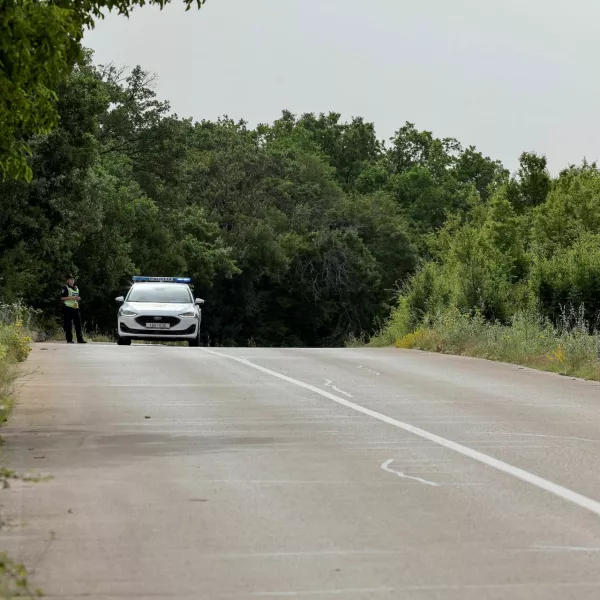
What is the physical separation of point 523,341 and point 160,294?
1186cm

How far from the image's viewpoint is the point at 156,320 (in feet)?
124

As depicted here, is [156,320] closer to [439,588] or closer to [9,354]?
[9,354]

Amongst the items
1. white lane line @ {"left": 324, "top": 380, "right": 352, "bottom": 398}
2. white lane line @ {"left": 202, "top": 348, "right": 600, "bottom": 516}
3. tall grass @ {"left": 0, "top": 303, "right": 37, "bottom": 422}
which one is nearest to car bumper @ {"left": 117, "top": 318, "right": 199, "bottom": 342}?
tall grass @ {"left": 0, "top": 303, "right": 37, "bottom": 422}

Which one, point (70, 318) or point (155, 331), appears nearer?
point (155, 331)

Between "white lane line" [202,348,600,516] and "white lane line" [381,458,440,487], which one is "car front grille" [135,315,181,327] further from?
"white lane line" [381,458,440,487]

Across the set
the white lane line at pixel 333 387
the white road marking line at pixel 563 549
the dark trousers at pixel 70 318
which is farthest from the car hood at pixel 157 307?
the white road marking line at pixel 563 549

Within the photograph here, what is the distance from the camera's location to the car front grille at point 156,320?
37.8 m

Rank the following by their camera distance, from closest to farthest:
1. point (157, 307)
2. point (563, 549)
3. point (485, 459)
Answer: point (563, 549) < point (485, 459) < point (157, 307)

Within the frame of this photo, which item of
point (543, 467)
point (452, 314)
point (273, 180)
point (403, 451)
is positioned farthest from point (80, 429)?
point (273, 180)

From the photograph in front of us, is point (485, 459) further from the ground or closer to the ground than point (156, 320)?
closer to the ground

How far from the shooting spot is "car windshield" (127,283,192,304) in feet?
127

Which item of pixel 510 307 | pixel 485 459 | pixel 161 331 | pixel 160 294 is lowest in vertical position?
pixel 485 459

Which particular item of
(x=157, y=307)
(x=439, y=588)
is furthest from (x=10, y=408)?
(x=157, y=307)

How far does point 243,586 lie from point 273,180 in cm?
8529
